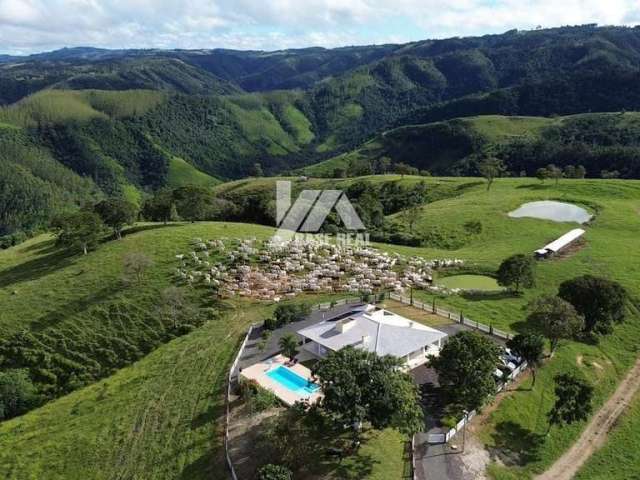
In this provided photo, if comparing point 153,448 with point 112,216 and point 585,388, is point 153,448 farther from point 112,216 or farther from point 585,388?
point 112,216

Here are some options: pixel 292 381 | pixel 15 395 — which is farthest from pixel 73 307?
pixel 292 381

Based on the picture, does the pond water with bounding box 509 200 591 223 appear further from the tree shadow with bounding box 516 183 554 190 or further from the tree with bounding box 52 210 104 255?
the tree with bounding box 52 210 104 255

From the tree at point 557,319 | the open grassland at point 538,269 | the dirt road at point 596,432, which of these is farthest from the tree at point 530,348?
the dirt road at point 596,432

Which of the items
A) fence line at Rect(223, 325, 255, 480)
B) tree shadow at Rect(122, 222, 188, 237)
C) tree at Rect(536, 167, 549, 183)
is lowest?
fence line at Rect(223, 325, 255, 480)

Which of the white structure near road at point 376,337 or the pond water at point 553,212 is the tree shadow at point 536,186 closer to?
the pond water at point 553,212

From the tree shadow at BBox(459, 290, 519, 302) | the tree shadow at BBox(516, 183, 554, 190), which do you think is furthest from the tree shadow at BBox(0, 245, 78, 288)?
the tree shadow at BBox(516, 183, 554, 190)

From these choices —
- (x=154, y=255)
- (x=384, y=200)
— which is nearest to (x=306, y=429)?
(x=154, y=255)
